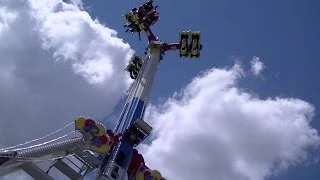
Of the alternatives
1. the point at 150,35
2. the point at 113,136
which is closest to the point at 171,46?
the point at 150,35

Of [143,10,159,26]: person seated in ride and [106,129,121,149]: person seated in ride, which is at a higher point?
[143,10,159,26]: person seated in ride

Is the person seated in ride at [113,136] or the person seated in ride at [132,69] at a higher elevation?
the person seated in ride at [132,69]

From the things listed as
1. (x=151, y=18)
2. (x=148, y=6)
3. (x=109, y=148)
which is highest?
(x=148, y=6)

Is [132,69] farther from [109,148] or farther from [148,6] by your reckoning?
[109,148]

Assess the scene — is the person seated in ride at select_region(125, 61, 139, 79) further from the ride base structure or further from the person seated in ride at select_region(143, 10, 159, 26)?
the person seated in ride at select_region(143, 10, 159, 26)

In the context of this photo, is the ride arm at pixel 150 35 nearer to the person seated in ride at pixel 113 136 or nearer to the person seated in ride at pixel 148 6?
the person seated in ride at pixel 148 6

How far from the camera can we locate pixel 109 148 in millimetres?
31578

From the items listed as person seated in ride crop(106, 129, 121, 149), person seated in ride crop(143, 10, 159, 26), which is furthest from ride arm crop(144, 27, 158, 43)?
person seated in ride crop(106, 129, 121, 149)

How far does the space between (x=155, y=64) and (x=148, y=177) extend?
11.0m

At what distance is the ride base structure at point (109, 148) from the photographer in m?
27.5

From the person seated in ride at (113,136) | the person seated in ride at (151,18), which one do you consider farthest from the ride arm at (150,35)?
the person seated in ride at (113,136)

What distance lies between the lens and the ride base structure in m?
27.5

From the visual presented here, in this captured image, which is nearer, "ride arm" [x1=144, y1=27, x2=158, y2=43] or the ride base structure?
the ride base structure

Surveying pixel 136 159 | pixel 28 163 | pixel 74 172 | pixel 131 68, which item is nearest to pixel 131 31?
pixel 131 68
